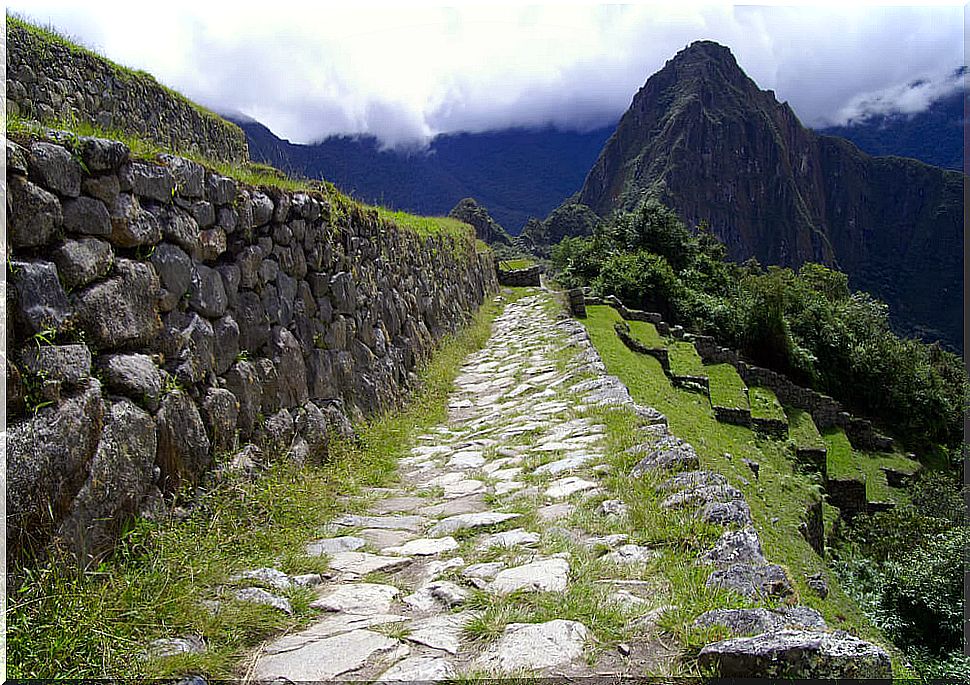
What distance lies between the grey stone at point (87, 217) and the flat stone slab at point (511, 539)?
239 centimetres

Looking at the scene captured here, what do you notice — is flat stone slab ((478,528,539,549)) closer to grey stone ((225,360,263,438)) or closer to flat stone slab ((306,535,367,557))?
flat stone slab ((306,535,367,557))

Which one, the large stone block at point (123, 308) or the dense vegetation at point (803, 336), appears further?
the dense vegetation at point (803, 336)

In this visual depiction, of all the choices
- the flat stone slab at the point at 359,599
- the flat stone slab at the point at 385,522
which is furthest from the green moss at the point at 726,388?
the flat stone slab at the point at 359,599

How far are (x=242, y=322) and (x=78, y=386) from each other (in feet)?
5.36

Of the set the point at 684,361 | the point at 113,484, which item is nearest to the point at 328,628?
the point at 113,484

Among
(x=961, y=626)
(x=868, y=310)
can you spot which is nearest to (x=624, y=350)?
(x=961, y=626)

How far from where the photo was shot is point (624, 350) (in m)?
10.8

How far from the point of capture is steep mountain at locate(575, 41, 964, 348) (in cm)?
13512

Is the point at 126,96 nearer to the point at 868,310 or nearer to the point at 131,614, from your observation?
the point at 131,614

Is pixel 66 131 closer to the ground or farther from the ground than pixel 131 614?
farther from the ground

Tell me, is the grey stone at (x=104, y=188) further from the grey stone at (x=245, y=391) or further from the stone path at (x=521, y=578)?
the stone path at (x=521, y=578)

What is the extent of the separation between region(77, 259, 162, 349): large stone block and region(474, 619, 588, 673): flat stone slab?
215 centimetres

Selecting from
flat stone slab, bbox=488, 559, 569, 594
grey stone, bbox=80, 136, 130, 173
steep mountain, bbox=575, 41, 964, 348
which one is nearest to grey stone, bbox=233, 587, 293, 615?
flat stone slab, bbox=488, 559, 569, 594

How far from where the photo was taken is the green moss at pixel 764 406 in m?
12.1
